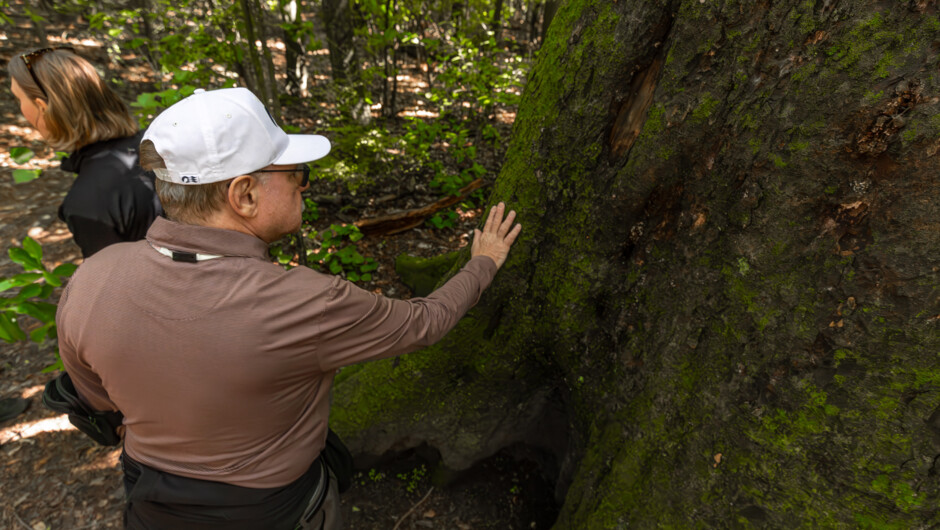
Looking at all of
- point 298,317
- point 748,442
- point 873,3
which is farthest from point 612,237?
point 298,317

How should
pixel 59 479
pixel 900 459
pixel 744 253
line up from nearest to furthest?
1. pixel 900 459
2. pixel 744 253
3. pixel 59 479

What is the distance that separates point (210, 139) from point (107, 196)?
1702 millimetres

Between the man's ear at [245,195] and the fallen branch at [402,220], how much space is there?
4.29 m

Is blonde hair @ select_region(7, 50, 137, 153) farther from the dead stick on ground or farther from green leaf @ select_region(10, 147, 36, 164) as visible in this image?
the dead stick on ground

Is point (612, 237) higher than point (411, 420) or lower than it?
higher

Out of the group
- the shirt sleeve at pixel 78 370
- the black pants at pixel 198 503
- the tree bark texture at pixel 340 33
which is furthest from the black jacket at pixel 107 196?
the tree bark texture at pixel 340 33

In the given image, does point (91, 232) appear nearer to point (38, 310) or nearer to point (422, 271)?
point (38, 310)

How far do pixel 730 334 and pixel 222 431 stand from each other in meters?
1.83

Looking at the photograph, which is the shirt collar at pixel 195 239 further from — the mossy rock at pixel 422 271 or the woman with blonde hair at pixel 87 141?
the mossy rock at pixel 422 271

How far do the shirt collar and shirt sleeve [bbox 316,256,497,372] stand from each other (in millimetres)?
342

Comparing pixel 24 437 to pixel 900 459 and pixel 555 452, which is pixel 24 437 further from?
pixel 900 459

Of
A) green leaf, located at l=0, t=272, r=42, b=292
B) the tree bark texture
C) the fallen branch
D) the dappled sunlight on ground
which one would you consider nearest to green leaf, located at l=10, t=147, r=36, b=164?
green leaf, located at l=0, t=272, r=42, b=292

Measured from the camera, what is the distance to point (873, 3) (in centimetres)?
127

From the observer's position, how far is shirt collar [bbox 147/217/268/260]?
140cm
